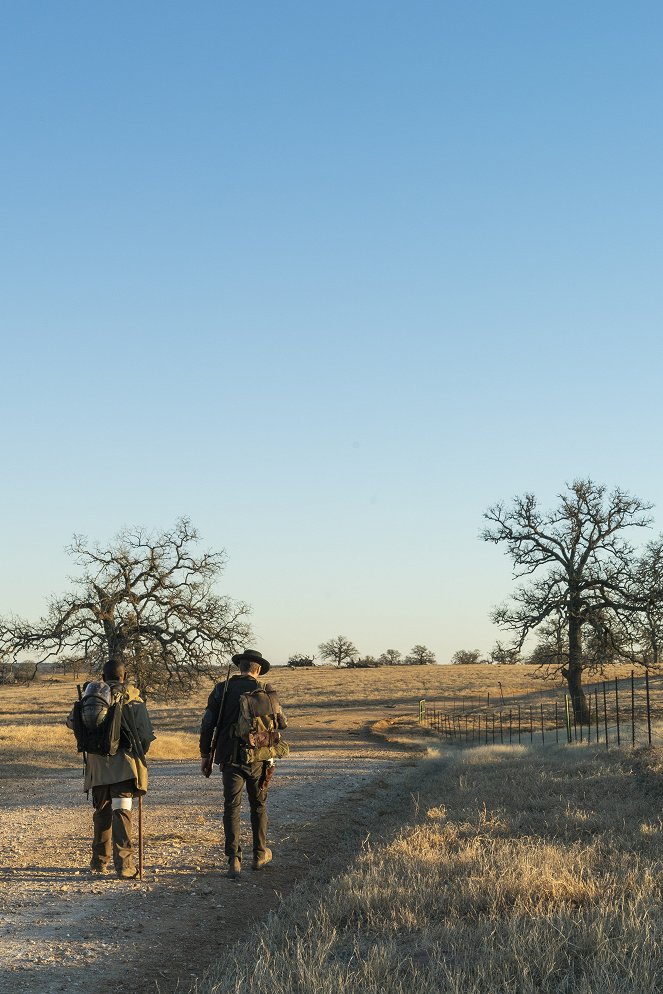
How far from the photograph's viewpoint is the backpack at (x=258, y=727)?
9.21m

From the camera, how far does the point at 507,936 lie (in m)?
5.73

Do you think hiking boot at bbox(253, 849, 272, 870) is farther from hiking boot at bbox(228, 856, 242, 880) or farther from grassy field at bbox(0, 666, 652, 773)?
grassy field at bbox(0, 666, 652, 773)

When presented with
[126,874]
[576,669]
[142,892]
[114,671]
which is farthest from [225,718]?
[576,669]

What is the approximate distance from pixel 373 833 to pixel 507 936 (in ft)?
20.0

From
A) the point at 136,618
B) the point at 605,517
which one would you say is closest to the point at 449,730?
the point at 605,517

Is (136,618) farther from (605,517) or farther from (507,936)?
(507,936)

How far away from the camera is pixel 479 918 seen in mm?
6105

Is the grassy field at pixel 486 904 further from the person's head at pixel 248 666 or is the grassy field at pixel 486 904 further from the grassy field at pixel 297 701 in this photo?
the grassy field at pixel 297 701

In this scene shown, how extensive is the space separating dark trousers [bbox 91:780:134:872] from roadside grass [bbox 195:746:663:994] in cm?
177

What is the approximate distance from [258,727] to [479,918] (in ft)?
12.1

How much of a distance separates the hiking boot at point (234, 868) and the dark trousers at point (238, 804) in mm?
45

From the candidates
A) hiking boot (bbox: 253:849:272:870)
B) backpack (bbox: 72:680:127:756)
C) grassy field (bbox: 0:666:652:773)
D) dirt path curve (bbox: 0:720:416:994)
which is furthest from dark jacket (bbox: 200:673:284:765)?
grassy field (bbox: 0:666:652:773)

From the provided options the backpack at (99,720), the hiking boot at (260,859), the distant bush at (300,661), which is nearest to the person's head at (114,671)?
the backpack at (99,720)

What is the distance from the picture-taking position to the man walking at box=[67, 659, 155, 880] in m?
8.82
